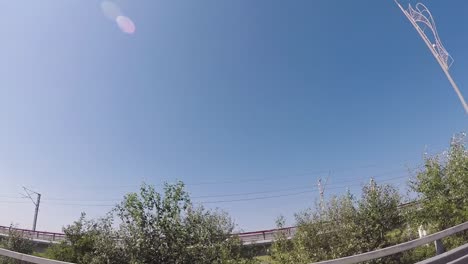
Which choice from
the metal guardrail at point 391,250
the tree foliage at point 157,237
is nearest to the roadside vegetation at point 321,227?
the tree foliage at point 157,237

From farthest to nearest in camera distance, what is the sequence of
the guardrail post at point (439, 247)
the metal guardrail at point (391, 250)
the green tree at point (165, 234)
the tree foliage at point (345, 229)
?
1. the tree foliage at point (345, 229)
2. the green tree at point (165, 234)
3. the guardrail post at point (439, 247)
4. the metal guardrail at point (391, 250)

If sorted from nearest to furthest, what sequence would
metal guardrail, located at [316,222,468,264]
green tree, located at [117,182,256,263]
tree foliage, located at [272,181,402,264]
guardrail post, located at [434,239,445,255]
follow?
metal guardrail, located at [316,222,468,264] < guardrail post, located at [434,239,445,255] < green tree, located at [117,182,256,263] < tree foliage, located at [272,181,402,264]

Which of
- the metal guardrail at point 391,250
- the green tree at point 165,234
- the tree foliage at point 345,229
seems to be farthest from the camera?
the tree foliage at point 345,229

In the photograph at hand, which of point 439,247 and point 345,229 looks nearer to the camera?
point 439,247

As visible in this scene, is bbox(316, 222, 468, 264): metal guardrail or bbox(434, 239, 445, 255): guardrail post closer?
bbox(316, 222, 468, 264): metal guardrail

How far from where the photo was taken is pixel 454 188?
18.7 m

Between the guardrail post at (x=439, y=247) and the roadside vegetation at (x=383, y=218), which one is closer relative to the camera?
the guardrail post at (x=439, y=247)

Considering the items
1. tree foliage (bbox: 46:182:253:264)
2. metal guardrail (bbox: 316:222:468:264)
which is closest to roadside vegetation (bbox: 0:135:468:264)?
tree foliage (bbox: 46:182:253:264)

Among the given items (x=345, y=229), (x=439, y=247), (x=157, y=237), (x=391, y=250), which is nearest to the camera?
(x=391, y=250)

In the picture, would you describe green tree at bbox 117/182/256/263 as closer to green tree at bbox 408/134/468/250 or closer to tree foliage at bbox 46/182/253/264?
tree foliage at bbox 46/182/253/264

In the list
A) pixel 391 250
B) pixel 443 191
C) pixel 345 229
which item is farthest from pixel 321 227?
pixel 391 250

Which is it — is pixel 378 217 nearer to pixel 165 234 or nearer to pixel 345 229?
pixel 345 229

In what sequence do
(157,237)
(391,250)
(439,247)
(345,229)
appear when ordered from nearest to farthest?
(391,250) < (439,247) < (157,237) < (345,229)

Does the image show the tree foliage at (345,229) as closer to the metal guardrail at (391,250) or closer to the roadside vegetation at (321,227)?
the roadside vegetation at (321,227)
